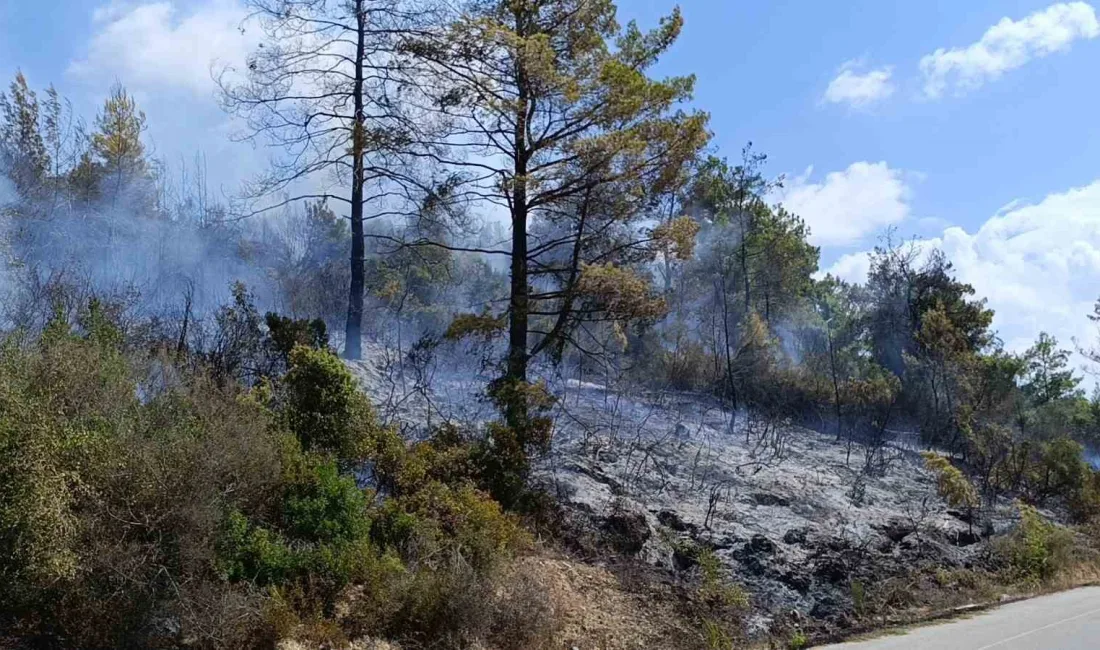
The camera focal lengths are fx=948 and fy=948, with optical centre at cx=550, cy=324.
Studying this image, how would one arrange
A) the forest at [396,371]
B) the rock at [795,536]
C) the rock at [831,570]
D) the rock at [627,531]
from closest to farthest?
1. the forest at [396,371]
2. the rock at [627,531]
3. the rock at [831,570]
4. the rock at [795,536]

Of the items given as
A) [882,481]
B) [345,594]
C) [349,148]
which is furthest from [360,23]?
[882,481]

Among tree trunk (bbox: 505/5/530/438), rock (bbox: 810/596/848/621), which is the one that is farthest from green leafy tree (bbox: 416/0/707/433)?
rock (bbox: 810/596/848/621)

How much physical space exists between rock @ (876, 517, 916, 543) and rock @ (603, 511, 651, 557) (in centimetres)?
617

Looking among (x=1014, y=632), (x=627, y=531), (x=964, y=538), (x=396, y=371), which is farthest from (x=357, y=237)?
(x=964, y=538)

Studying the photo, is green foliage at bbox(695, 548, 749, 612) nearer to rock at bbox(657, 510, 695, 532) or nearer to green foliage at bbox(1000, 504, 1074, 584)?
rock at bbox(657, 510, 695, 532)

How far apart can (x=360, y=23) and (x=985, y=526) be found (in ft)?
58.9

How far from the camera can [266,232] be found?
2619 centimetres

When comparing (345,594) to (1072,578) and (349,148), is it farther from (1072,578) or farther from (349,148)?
(1072,578)

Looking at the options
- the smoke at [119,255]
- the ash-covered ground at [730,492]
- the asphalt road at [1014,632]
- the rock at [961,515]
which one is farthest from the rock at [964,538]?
the smoke at [119,255]

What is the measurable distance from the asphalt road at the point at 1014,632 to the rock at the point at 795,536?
2.49 m

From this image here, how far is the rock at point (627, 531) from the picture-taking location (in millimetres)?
14906

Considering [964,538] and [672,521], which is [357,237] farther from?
[964,538]

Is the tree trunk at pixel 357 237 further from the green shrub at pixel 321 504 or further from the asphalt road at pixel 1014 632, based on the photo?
the asphalt road at pixel 1014 632

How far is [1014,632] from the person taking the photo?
1393 cm
